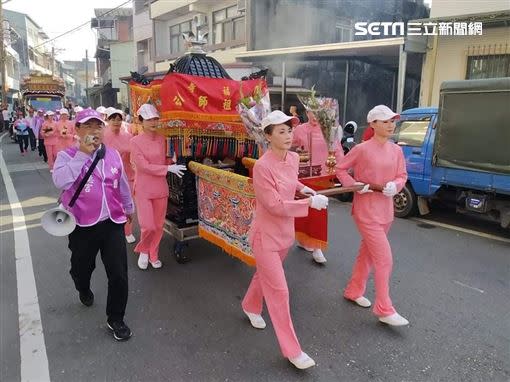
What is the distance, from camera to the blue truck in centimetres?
576

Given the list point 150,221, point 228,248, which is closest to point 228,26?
point 150,221

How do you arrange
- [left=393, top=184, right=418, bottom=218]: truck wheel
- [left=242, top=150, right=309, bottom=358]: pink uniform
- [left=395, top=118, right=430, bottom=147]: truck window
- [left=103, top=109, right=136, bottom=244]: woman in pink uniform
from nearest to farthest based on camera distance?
[left=242, top=150, right=309, bottom=358]: pink uniform
[left=103, top=109, right=136, bottom=244]: woman in pink uniform
[left=395, top=118, right=430, bottom=147]: truck window
[left=393, top=184, right=418, bottom=218]: truck wheel

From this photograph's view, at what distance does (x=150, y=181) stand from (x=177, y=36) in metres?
21.0

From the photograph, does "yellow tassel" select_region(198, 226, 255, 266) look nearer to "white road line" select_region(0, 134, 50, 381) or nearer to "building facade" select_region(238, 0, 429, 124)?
"white road line" select_region(0, 134, 50, 381)

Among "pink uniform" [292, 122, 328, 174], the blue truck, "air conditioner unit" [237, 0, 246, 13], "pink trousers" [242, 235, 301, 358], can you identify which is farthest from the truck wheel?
"air conditioner unit" [237, 0, 246, 13]

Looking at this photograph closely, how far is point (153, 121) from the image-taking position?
4453 mm

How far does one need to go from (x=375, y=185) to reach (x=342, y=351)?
4.24ft

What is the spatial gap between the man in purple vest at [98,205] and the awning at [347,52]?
30.1 ft

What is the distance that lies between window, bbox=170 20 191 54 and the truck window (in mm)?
18251

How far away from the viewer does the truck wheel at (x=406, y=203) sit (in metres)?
6.87

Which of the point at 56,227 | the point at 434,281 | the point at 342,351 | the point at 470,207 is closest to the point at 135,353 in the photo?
the point at 56,227

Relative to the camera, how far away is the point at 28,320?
3.63m

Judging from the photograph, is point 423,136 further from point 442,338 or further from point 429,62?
point 429,62

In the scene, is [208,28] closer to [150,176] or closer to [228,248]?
[150,176]
